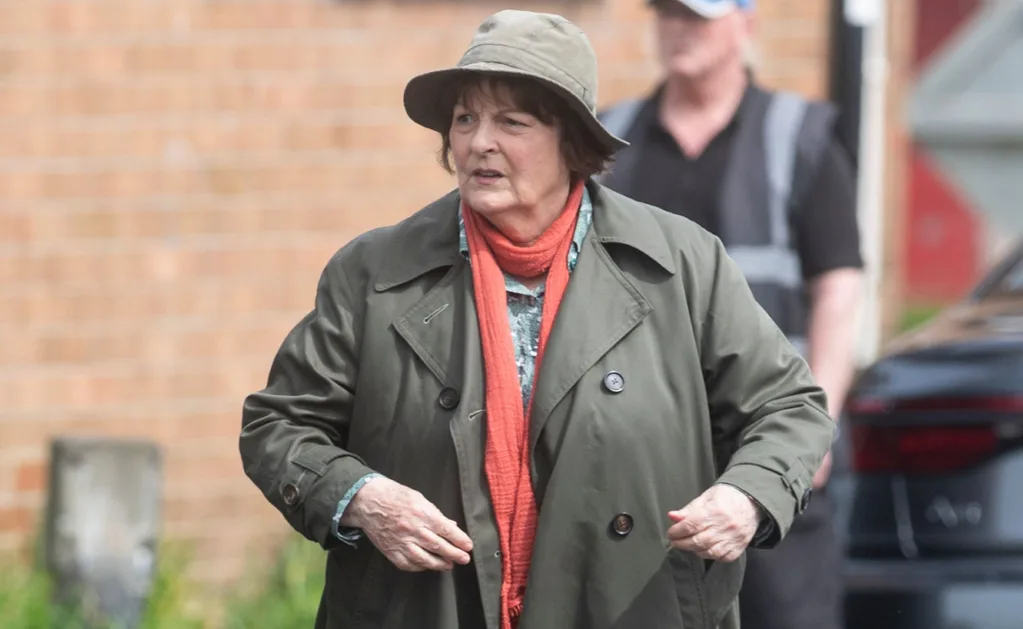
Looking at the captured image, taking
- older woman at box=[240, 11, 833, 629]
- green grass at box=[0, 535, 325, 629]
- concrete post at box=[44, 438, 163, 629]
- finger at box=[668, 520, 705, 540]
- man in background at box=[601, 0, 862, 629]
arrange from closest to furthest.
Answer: finger at box=[668, 520, 705, 540]
older woman at box=[240, 11, 833, 629]
man in background at box=[601, 0, 862, 629]
green grass at box=[0, 535, 325, 629]
concrete post at box=[44, 438, 163, 629]

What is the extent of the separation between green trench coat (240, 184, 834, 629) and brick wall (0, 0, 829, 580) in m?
2.89

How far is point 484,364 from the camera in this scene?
306 cm

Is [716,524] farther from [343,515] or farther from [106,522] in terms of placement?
[106,522]

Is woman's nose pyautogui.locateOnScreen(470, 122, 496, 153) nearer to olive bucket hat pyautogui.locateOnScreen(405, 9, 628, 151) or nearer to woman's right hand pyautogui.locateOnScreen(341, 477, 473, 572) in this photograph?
olive bucket hat pyautogui.locateOnScreen(405, 9, 628, 151)

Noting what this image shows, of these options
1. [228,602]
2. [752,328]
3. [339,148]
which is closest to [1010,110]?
[339,148]

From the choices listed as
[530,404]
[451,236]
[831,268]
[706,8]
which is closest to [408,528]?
[530,404]

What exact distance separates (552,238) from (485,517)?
0.45 m

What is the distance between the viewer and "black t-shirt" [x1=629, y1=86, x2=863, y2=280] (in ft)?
13.7

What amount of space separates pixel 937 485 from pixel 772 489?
1.53m

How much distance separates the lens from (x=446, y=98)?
10.6 feet

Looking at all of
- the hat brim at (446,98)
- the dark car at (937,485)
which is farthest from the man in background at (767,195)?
the hat brim at (446,98)

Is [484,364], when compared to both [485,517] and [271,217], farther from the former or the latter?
[271,217]

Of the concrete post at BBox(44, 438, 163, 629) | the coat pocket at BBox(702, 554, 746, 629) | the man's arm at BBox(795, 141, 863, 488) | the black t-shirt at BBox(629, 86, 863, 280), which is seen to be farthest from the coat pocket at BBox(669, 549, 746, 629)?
the concrete post at BBox(44, 438, 163, 629)

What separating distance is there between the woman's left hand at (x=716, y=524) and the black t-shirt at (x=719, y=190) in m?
1.27
